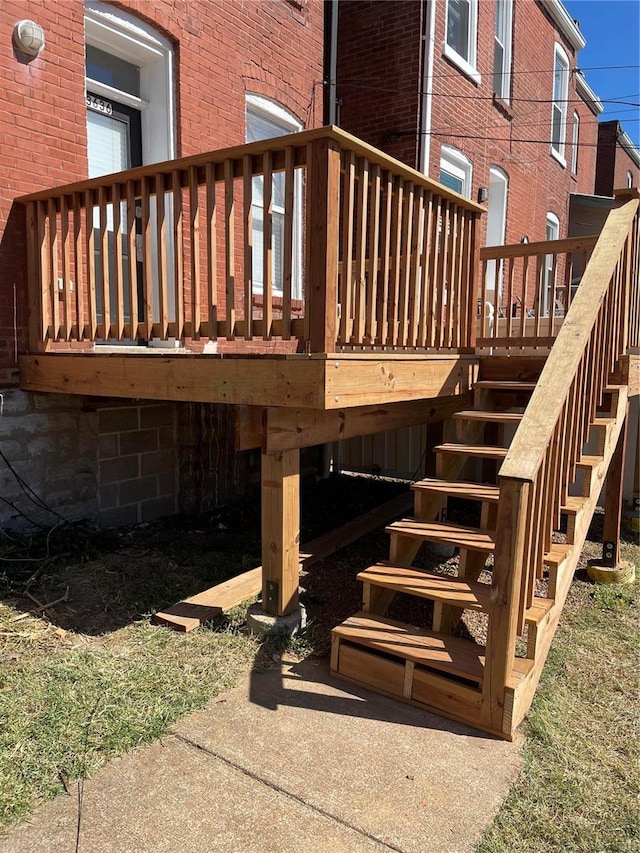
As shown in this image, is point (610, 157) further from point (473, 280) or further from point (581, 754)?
point (581, 754)

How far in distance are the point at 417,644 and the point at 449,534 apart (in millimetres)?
676

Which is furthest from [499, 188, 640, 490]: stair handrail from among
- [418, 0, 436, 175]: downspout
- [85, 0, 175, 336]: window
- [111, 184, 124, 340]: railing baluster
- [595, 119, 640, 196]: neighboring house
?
[595, 119, 640, 196]: neighboring house

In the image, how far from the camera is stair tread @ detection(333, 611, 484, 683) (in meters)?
2.79

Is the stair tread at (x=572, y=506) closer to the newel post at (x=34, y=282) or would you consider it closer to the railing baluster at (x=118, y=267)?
the railing baluster at (x=118, y=267)

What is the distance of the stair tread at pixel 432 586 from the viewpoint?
2.96 m

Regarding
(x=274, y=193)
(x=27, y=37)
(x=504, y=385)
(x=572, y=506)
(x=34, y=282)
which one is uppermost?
(x=27, y=37)

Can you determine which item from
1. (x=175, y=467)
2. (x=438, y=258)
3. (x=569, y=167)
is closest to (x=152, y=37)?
(x=438, y=258)

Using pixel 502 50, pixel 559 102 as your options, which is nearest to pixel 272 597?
pixel 502 50

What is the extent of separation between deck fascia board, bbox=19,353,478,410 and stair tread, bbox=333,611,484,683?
1.12 meters

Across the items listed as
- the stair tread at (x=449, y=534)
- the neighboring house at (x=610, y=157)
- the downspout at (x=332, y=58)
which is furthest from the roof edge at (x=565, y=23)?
the stair tread at (x=449, y=534)

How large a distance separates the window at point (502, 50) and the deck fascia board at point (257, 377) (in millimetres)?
7750

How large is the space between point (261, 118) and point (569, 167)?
1035cm

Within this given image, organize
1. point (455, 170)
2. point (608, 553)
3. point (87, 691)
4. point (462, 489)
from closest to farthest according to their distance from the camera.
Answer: point (87, 691) → point (462, 489) → point (608, 553) → point (455, 170)

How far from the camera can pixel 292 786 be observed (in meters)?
2.30
